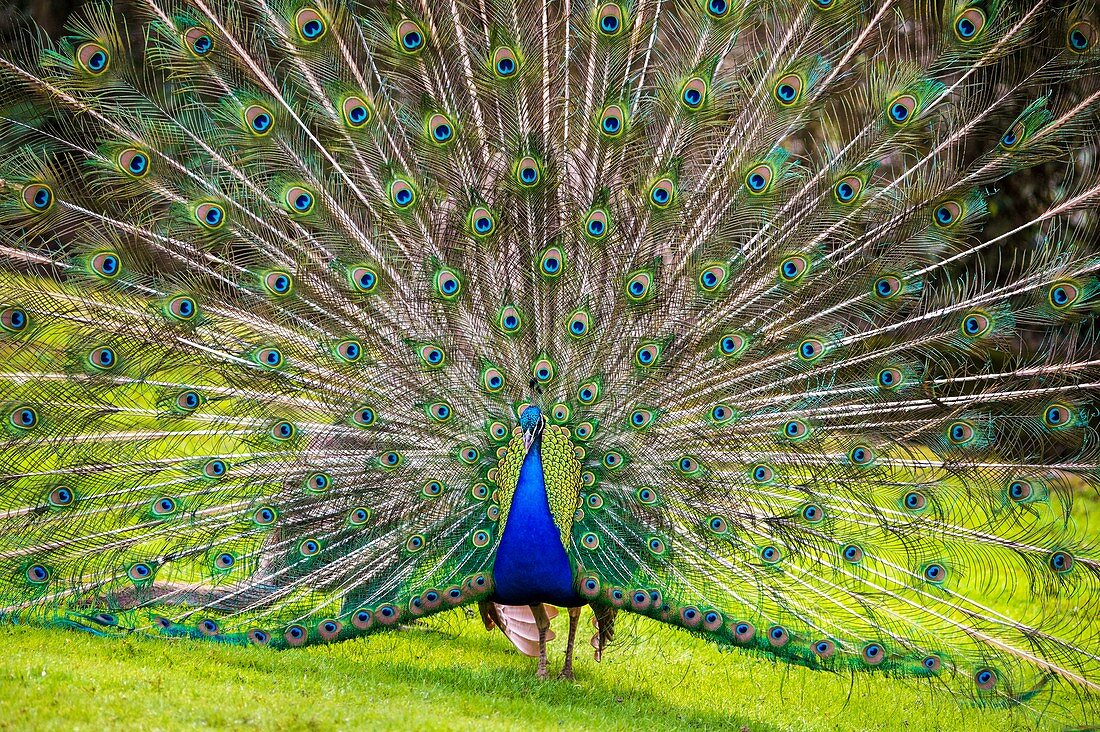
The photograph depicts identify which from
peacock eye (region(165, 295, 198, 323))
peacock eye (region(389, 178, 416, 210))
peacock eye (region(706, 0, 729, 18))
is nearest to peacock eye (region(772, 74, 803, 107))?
peacock eye (region(706, 0, 729, 18))

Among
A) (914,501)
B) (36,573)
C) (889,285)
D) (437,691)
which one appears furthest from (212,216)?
(914,501)

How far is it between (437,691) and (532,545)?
1023mm

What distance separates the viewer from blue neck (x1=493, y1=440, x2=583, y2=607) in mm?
5844

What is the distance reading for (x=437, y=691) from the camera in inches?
239

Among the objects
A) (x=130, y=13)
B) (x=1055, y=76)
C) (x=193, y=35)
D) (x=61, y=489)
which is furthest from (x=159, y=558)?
(x=130, y=13)

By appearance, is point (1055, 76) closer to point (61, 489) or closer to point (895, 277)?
point (895, 277)

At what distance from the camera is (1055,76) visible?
18.8 feet

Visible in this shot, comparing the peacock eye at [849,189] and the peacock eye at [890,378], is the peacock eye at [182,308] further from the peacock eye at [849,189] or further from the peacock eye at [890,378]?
the peacock eye at [890,378]

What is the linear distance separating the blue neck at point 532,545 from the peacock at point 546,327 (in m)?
0.02

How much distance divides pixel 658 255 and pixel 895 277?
1321 millimetres

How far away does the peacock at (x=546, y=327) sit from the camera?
578cm

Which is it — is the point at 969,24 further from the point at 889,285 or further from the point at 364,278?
the point at 364,278

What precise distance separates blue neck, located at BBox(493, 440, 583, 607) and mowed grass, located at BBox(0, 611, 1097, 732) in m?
0.70

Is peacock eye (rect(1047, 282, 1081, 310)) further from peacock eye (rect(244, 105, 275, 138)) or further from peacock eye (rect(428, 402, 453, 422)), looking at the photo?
peacock eye (rect(244, 105, 275, 138))
